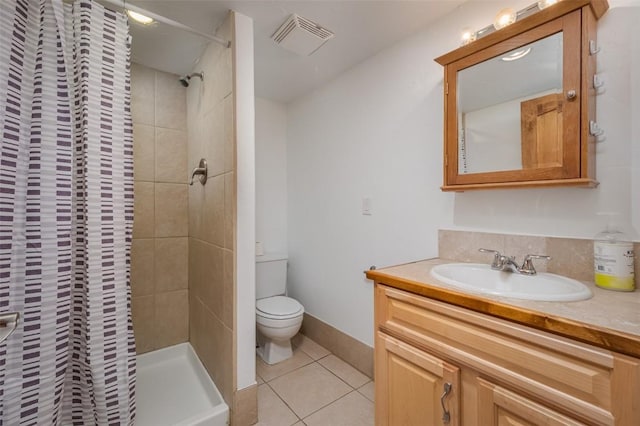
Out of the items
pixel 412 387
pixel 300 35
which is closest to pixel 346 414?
pixel 412 387

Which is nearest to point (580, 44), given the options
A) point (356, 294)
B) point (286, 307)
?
point (356, 294)

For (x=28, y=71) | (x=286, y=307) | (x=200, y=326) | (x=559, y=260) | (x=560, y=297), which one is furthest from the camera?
(x=286, y=307)

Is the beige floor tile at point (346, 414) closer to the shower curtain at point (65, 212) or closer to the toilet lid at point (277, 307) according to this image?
the toilet lid at point (277, 307)

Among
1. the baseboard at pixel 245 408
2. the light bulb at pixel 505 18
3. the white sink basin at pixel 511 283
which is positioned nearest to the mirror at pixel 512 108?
the light bulb at pixel 505 18

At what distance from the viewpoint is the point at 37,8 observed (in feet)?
3.08

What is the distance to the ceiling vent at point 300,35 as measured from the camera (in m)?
1.47

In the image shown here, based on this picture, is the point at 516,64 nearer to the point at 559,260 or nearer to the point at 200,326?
the point at 559,260

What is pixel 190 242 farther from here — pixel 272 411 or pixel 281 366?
pixel 272 411

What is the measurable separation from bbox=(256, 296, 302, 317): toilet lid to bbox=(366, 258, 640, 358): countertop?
1.16 meters

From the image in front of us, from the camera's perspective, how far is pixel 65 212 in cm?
95

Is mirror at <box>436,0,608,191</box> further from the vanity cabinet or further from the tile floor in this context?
the tile floor

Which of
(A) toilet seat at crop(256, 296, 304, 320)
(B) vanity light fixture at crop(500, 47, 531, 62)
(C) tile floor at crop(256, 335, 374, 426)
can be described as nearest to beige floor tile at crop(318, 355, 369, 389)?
(C) tile floor at crop(256, 335, 374, 426)

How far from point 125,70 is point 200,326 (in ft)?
5.18

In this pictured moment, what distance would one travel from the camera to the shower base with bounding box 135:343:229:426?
1.40 metres
